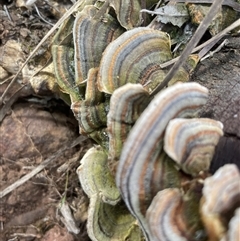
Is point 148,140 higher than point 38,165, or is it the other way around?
point 148,140

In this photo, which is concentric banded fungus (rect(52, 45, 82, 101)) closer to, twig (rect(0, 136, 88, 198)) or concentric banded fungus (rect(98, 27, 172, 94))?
concentric banded fungus (rect(98, 27, 172, 94))

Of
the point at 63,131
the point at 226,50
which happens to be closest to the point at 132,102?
the point at 226,50

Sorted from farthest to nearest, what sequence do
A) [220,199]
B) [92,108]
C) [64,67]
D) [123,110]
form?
[64,67] → [92,108] → [123,110] → [220,199]

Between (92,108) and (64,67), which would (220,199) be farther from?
(64,67)

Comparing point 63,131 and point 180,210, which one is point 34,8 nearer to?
point 63,131

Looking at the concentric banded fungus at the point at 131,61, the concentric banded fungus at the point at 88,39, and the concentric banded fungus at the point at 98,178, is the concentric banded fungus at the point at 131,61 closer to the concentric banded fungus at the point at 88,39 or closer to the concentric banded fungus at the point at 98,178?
the concentric banded fungus at the point at 88,39

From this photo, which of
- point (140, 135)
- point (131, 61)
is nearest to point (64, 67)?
point (131, 61)
